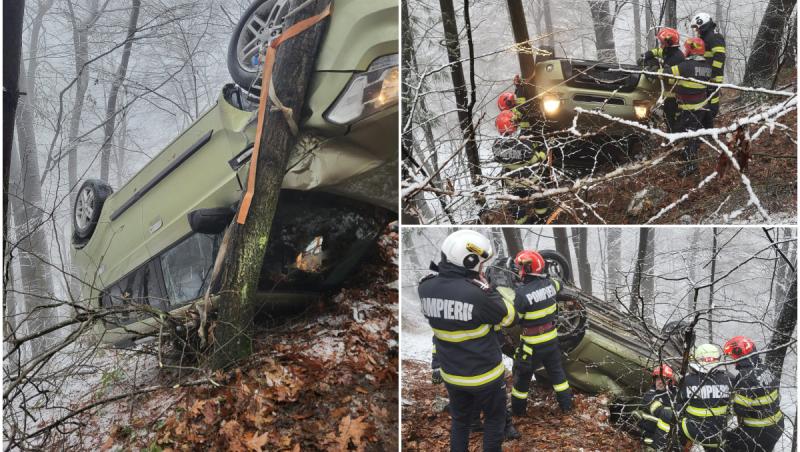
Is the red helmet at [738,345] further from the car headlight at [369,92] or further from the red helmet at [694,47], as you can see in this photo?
the car headlight at [369,92]

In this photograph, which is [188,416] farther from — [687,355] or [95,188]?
[95,188]

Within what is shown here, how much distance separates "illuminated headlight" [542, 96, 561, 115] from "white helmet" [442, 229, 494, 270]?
1246 millimetres

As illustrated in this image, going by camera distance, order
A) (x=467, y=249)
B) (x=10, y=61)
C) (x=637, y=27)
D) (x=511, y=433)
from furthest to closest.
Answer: (x=637, y=27) → (x=511, y=433) → (x=467, y=249) → (x=10, y=61)

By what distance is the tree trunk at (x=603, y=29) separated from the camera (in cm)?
676

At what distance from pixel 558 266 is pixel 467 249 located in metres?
1.43

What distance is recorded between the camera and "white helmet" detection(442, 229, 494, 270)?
2740 millimetres

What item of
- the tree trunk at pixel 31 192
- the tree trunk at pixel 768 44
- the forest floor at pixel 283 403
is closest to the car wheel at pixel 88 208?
the tree trunk at pixel 31 192

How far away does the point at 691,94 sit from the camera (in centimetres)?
333

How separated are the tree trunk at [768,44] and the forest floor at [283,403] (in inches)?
123

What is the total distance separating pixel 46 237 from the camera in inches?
210

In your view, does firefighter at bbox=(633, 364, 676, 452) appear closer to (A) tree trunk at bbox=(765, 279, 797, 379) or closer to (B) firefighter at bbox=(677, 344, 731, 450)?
(B) firefighter at bbox=(677, 344, 731, 450)

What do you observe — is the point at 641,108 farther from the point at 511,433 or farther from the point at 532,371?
the point at 511,433

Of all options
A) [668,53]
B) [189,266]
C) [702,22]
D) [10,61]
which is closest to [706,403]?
[668,53]

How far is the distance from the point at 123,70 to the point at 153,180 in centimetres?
473
